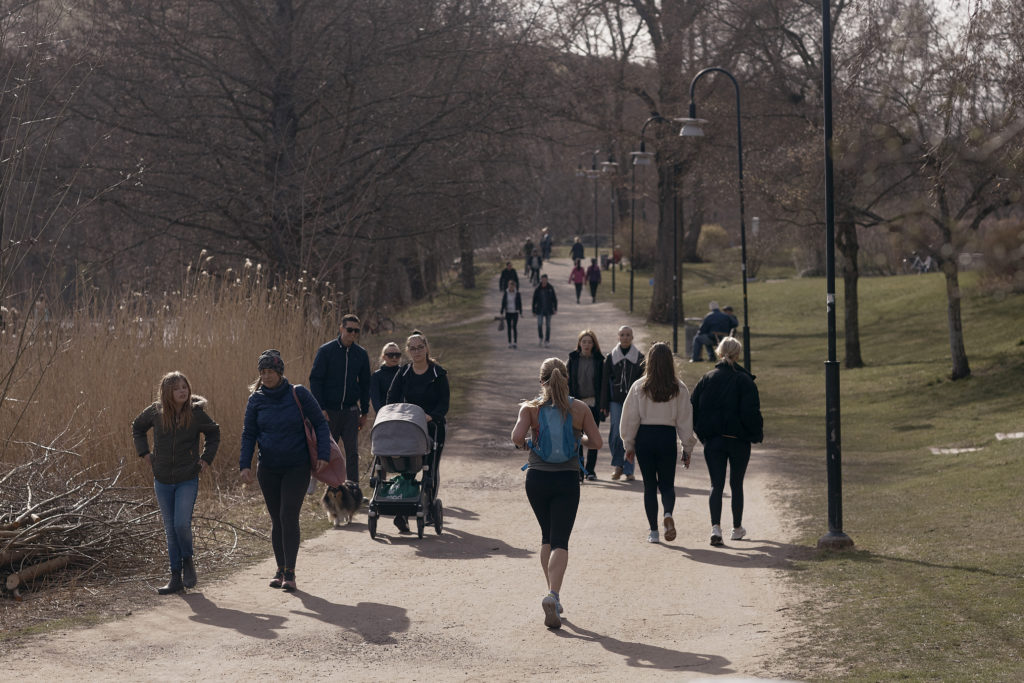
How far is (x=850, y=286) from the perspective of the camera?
103 feet

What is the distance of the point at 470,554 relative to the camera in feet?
38.9

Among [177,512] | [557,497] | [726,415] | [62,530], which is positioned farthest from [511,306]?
[557,497]

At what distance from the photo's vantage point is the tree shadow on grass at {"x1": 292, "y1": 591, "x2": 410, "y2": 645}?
348 inches

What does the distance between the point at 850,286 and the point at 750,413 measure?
817 inches

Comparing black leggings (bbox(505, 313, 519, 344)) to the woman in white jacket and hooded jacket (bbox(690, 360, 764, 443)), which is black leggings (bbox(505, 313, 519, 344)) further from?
the woman in white jacket

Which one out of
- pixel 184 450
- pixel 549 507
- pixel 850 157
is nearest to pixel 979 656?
pixel 549 507

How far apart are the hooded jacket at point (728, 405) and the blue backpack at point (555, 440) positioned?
2.92 m

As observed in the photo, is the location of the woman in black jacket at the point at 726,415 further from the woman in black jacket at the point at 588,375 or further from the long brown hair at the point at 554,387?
the woman in black jacket at the point at 588,375

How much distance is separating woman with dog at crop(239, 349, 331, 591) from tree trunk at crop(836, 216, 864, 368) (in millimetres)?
22447

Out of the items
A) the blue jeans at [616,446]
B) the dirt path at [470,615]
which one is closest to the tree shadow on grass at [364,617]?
the dirt path at [470,615]

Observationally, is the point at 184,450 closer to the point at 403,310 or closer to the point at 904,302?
the point at 904,302

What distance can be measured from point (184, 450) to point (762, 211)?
2554cm

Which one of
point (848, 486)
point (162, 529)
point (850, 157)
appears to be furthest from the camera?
point (850, 157)

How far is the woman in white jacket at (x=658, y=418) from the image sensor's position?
11.5 metres
